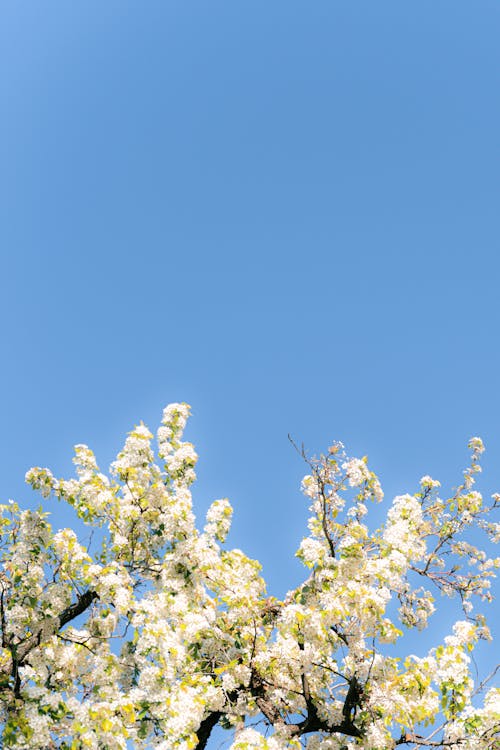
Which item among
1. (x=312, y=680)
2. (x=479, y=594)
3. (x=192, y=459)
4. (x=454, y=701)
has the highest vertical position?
(x=192, y=459)

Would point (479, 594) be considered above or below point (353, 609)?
above

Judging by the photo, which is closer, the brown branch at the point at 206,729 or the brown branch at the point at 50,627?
the brown branch at the point at 50,627

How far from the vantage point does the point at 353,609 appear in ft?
28.5

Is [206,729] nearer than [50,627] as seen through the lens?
No

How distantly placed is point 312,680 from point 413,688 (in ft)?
6.37

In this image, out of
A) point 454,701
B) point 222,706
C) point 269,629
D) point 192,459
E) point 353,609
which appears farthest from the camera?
point 192,459

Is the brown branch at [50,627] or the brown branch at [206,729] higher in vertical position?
the brown branch at [50,627]

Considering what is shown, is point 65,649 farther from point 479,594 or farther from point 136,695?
point 479,594

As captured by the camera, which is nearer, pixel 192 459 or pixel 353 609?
pixel 353 609

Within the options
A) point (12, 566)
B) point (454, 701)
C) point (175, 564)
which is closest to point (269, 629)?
point (175, 564)

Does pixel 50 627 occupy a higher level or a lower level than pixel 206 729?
higher

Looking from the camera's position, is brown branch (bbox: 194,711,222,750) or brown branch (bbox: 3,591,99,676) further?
brown branch (bbox: 194,711,222,750)

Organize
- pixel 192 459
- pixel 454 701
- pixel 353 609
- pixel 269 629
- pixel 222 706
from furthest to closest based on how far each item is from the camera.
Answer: pixel 192 459, pixel 269 629, pixel 222 706, pixel 353 609, pixel 454 701

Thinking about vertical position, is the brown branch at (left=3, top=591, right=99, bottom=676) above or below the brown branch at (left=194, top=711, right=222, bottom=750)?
above
